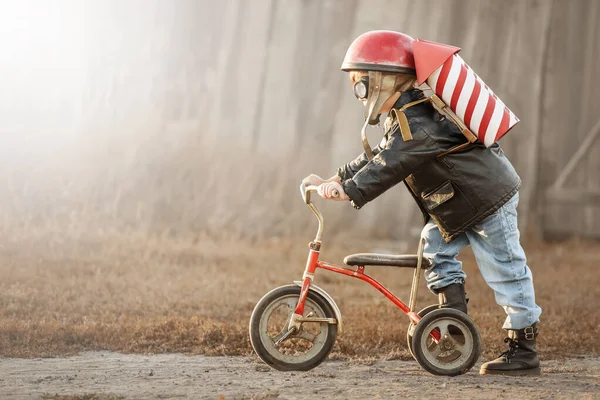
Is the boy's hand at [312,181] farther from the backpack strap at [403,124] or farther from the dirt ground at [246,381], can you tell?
the dirt ground at [246,381]

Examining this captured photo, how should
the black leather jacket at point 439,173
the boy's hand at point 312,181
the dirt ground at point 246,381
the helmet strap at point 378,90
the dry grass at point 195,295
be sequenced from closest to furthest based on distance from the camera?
the dirt ground at point 246,381, the black leather jacket at point 439,173, the helmet strap at point 378,90, the boy's hand at point 312,181, the dry grass at point 195,295

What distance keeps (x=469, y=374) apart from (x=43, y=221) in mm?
4636

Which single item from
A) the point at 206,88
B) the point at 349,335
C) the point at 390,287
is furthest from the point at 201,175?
the point at 349,335

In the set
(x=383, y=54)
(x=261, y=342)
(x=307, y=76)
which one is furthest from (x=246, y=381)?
(x=307, y=76)

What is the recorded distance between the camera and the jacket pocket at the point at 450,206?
3963 mm

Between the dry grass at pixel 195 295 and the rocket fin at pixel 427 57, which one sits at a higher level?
the rocket fin at pixel 427 57

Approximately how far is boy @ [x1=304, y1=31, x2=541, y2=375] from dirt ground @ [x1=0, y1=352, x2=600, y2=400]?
320mm

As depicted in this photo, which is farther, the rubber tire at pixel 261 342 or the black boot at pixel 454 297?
the black boot at pixel 454 297

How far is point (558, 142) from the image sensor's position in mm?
9352

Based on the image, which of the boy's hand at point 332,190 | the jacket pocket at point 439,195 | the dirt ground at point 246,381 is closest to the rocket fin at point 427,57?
the jacket pocket at point 439,195

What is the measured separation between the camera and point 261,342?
3.96m

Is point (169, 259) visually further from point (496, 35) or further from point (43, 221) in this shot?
point (496, 35)

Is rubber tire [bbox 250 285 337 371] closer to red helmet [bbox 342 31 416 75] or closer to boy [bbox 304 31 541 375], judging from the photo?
boy [bbox 304 31 541 375]

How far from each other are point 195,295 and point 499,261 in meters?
2.86
